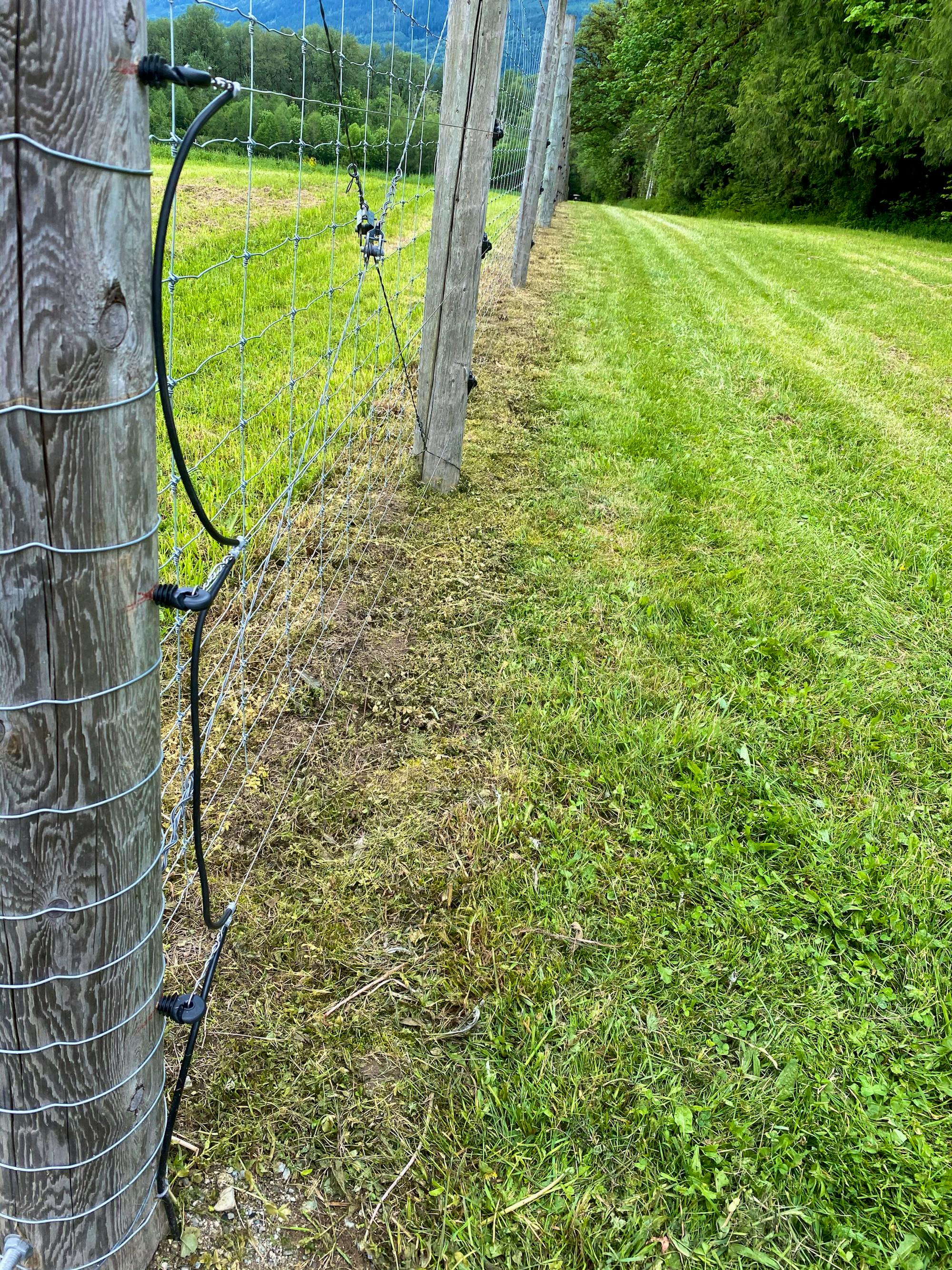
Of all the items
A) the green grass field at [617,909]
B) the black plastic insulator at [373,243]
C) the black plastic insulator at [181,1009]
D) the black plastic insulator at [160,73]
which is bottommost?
the green grass field at [617,909]

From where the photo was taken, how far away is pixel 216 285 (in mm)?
5129

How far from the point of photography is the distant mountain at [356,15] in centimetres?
165

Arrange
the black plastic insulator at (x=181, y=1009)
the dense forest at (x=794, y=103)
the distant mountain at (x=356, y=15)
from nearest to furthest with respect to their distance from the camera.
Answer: the black plastic insulator at (x=181, y=1009), the distant mountain at (x=356, y=15), the dense forest at (x=794, y=103)

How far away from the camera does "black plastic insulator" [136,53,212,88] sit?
0.80m

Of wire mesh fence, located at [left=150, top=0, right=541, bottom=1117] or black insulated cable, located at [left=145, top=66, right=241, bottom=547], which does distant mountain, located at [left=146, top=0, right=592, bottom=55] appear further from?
black insulated cable, located at [left=145, top=66, right=241, bottom=547]

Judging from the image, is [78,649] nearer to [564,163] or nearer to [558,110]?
[558,110]

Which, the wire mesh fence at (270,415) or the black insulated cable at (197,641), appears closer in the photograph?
Result: the black insulated cable at (197,641)

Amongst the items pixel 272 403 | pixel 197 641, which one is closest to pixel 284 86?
pixel 272 403

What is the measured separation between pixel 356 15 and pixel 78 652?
315cm

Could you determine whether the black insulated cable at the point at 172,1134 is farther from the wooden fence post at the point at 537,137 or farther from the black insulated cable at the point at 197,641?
the wooden fence post at the point at 537,137

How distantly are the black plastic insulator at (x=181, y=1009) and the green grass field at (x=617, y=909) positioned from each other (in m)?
0.37

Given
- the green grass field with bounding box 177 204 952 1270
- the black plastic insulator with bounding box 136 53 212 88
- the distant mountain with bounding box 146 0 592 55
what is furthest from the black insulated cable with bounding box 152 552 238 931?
the distant mountain with bounding box 146 0 592 55

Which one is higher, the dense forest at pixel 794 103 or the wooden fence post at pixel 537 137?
the dense forest at pixel 794 103

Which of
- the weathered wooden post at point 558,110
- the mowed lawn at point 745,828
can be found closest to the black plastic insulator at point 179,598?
the mowed lawn at point 745,828
